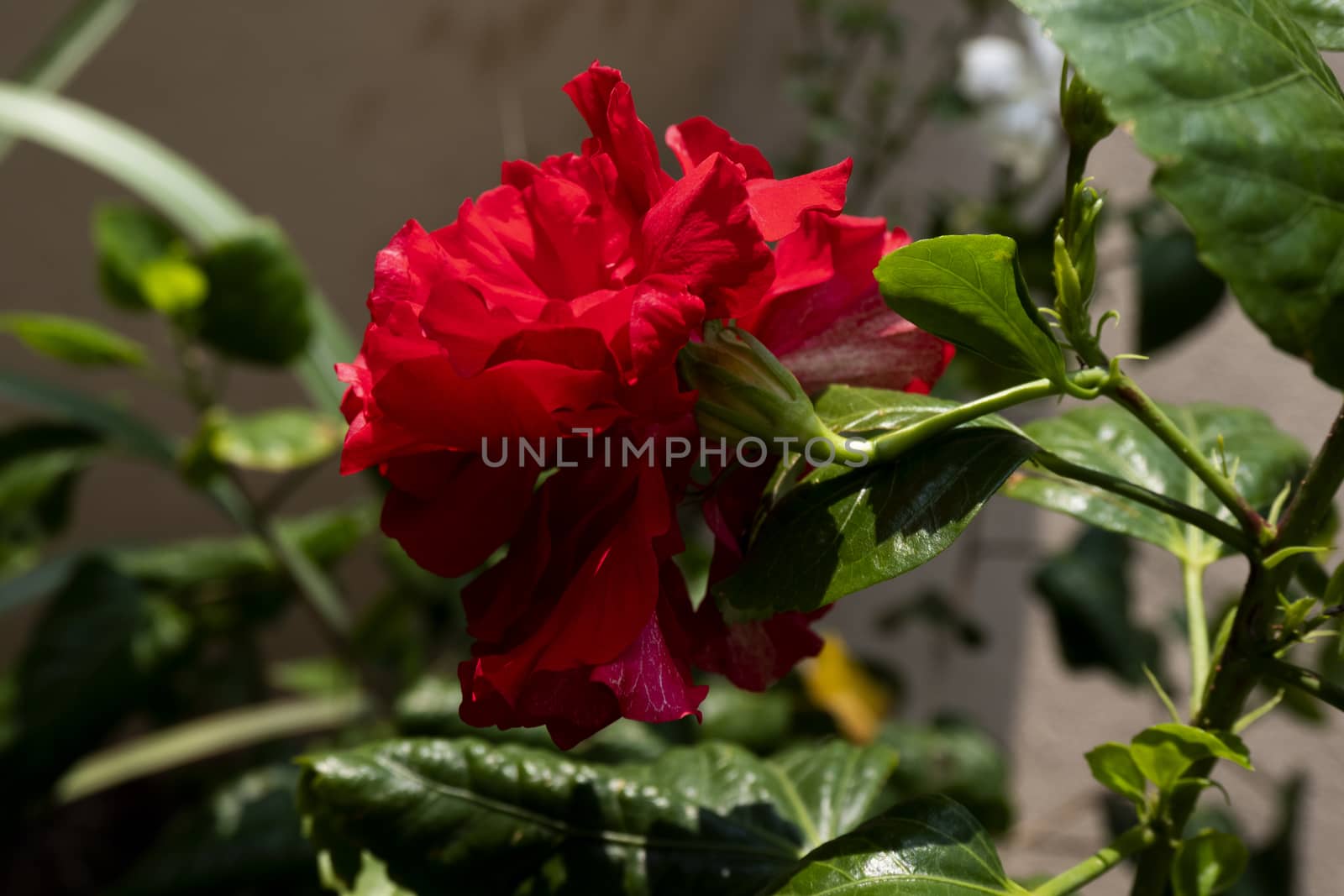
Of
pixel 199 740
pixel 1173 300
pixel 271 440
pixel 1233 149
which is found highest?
pixel 1233 149

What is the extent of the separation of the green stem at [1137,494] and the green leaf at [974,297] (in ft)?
0.09

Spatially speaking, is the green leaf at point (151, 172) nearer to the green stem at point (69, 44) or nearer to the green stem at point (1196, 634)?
the green stem at point (69, 44)

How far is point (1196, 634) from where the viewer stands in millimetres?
342

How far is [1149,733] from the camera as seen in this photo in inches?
10.7

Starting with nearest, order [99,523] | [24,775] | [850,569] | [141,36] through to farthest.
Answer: [850,569] → [24,775] → [141,36] → [99,523]

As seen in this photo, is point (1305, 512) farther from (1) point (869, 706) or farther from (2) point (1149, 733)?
(1) point (869, 706)

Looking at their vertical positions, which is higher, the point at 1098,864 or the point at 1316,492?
the point at 1316,492

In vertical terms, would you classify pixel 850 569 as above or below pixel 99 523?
above

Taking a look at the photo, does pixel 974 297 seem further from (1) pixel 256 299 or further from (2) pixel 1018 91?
(2) pixel 1018 91

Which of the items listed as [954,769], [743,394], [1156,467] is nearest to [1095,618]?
[954,769]

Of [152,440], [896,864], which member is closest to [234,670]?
[152,440]

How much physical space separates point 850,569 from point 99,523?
1340 millimetres

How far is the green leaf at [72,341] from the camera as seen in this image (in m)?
0.64

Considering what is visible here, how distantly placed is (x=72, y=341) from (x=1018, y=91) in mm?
1069
